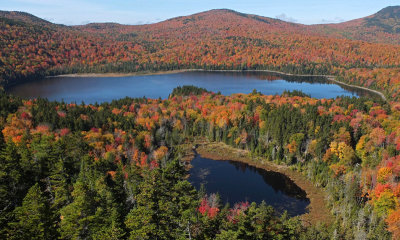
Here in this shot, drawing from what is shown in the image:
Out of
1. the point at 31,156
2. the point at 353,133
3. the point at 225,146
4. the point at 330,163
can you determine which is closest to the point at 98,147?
the point at 31,156

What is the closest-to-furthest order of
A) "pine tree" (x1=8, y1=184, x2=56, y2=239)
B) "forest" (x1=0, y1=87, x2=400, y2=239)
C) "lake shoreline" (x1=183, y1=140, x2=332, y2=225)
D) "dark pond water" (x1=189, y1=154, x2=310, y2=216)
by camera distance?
"pine tree" (x1=8, y1=184, x2=56, y2=239), "forest" (x1=0, y1=87, x2=400, y2=239), "lake shoreline" (x1=183, y1=140, x2=332, y2=225), "dark pond water" (x1=189, y1=154, x2=310, y2=216)

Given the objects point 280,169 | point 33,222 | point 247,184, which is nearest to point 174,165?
point 33,222

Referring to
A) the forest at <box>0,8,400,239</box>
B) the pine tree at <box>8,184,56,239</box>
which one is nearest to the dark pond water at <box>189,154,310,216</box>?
the forest at <box>0,8,400,239</box>

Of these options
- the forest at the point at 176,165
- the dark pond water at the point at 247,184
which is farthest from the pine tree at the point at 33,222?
the dark pond water at the point at 247,184

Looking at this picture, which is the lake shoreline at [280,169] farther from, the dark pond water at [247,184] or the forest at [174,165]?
the forest at [174,165]

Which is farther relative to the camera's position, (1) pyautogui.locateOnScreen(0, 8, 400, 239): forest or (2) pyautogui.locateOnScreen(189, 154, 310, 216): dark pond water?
(2) pyautogui.locateOnScreen(189, 154, 310, 216): dark pond water

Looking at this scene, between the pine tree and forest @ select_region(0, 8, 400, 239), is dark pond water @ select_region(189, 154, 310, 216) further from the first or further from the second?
the pine tree

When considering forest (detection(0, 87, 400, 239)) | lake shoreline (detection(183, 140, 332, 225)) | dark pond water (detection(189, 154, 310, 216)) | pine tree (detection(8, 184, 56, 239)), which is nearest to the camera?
pine tree (detection(8, 184, 56, 239))
